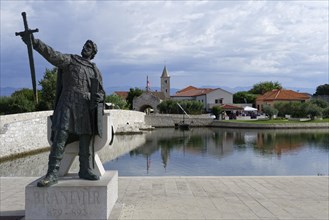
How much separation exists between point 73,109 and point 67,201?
1.14 meters

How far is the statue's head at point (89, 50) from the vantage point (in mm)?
5195

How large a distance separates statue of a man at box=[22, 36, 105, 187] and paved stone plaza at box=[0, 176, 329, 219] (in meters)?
0.92

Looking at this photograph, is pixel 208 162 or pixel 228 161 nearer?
pixel 208 162

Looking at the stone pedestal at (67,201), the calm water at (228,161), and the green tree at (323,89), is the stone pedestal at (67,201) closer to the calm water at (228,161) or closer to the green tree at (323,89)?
the calm water at (228,161)


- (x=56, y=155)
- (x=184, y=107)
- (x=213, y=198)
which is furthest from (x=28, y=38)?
(x=184, y=107)

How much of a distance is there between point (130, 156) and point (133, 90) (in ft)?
155

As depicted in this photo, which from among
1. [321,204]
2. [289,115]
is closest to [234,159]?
[321,204]

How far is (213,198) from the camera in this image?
22.6 feet

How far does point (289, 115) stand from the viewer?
50.9 meters

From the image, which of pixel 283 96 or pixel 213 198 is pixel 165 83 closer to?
pixel 283 96

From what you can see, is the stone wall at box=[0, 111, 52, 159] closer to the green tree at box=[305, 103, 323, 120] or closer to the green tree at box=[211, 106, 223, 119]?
the green tree at box=[305, 103, 323, 120]

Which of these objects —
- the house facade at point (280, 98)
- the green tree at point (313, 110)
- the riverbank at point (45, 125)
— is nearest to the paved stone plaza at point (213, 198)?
the riverbank at point (45, 125)

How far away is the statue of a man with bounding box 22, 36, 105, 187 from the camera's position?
4703 mm

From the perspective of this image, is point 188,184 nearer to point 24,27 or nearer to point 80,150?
point 80,150
